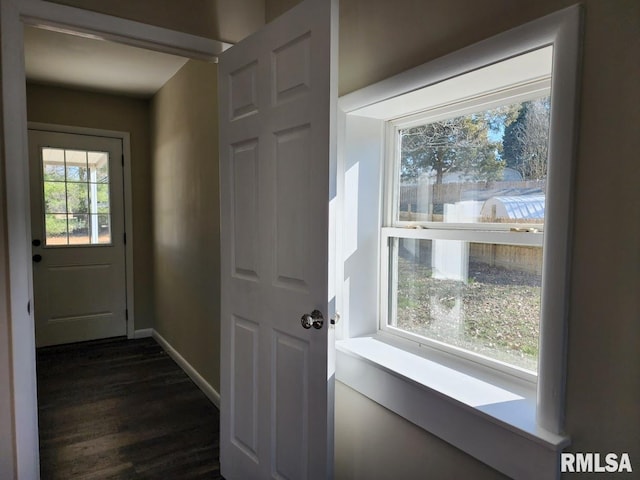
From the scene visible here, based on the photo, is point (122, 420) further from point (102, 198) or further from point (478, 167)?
point (478, 167)

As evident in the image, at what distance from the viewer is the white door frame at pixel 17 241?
1.62 metres

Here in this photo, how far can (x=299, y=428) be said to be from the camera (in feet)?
5.07

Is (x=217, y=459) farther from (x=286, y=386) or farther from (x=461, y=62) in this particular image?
(x=461, y=62)

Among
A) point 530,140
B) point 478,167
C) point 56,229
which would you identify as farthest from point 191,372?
point 530,140

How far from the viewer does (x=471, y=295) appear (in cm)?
147

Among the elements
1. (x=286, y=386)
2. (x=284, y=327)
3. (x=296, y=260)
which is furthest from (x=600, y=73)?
(x=286, y=386)

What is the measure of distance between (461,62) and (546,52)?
8.6 inches

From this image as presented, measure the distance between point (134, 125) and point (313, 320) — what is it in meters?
3.73

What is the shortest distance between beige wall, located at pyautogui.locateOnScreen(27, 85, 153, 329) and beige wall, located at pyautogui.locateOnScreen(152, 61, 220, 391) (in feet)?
0.76

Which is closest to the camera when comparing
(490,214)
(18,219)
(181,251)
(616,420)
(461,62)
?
(616,420)

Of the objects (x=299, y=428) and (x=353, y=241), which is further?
(x=353, y=241)

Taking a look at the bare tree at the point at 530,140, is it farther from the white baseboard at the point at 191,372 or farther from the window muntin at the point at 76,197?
the window muntin at the point at 76,197

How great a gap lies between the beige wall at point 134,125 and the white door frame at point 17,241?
262cm

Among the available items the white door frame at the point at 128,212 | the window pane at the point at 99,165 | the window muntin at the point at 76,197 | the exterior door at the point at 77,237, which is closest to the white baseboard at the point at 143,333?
the white door frame at the point at 128,212
